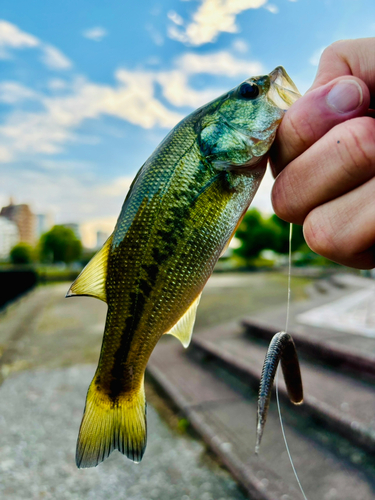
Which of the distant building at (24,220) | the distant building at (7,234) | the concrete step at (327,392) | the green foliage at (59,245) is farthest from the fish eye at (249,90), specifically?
the distant building at (7,234)

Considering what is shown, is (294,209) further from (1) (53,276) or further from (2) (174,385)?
(1) (53,276)

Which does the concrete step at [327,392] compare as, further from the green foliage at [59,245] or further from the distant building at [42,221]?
the distant building at [42,221]

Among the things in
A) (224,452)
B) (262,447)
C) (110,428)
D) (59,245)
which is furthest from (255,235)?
(110,428)

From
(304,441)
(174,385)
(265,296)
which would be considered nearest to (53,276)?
(265,296)

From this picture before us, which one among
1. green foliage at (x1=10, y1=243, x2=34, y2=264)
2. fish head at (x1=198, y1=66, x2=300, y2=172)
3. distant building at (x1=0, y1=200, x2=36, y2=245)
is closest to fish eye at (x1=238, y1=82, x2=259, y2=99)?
fish head at (x1=198, y1=66, x2=300, y2=172)

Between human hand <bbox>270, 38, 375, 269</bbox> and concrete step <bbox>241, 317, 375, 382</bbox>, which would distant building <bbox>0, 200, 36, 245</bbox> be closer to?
concrete step <bbox>241, 317, 375, 382</bbox>

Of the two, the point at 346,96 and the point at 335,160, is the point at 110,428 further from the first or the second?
the point at 346,96

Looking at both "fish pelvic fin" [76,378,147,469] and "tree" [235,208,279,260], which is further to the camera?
"tree" [235,208,279,260]
